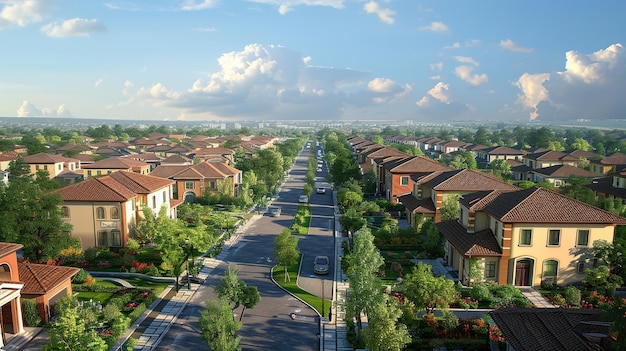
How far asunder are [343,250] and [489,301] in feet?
48.9

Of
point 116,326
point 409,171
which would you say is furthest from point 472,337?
point 409,171

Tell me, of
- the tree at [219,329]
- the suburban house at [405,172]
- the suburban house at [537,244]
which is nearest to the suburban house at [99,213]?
the tree at [219,329]

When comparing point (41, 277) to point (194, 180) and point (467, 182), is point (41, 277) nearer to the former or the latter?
point (194, 180)

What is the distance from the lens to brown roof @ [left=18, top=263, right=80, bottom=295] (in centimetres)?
2561

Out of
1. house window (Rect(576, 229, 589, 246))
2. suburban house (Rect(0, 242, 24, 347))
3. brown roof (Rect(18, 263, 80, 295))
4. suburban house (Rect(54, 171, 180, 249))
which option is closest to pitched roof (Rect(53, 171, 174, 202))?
suburban house (Rect(54, 171, 180, 249))

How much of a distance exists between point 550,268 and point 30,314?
3392cm

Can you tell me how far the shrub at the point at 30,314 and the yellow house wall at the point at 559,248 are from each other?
3080 cm

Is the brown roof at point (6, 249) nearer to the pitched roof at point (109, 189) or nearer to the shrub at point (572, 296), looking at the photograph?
the pitched roof at point (109, 189)

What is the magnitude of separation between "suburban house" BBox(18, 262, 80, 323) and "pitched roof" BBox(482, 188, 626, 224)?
2911cm

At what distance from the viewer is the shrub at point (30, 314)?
25094 mm

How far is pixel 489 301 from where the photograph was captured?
94.6 feet

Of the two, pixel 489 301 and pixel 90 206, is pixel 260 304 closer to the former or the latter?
pixel 489 301

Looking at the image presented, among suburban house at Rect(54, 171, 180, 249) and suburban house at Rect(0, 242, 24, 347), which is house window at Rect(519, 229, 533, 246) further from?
suburban house at Rect(54, 171, 180, 249)

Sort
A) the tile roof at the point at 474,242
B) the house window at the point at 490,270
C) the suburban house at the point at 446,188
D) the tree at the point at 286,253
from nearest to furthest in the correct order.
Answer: the tile roof at the point at 474,242 → the house window at the point at 490,270 → the tree at the point at 286,253 → the suburban house at the point at 446,188
